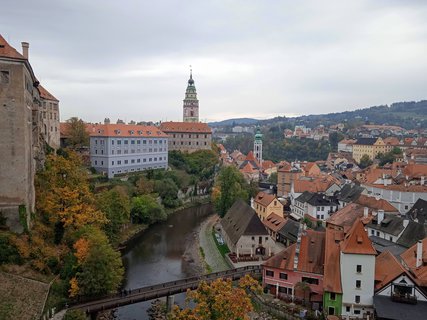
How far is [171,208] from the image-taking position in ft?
187

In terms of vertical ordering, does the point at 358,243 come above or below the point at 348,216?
above

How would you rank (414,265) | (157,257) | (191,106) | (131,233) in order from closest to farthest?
1. (414,265)
2. (157,257)
3. (131,233)
4. (191,106)

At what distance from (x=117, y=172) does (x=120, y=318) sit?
33.6 metres

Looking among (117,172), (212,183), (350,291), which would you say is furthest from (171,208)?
(350,291)

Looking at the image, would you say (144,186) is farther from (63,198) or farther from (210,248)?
(63,198)

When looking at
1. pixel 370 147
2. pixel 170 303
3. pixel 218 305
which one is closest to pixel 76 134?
pixel 170 303

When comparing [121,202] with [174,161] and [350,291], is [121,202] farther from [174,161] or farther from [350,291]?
[174,161]

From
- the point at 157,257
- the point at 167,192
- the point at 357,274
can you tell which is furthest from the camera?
the point at 167,192

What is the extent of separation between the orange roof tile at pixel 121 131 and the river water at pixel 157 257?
590 inches

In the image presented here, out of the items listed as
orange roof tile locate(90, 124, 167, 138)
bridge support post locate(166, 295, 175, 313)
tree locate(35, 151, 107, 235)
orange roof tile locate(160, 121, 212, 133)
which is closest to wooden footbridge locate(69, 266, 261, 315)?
bridge support post locate(166, 295, 175, 313)

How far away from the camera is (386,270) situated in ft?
78.0

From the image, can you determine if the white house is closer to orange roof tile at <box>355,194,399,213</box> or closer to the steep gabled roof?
the steep gabled roof

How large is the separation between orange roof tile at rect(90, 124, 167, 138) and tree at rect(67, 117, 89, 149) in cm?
225

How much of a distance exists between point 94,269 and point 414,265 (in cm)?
2038
